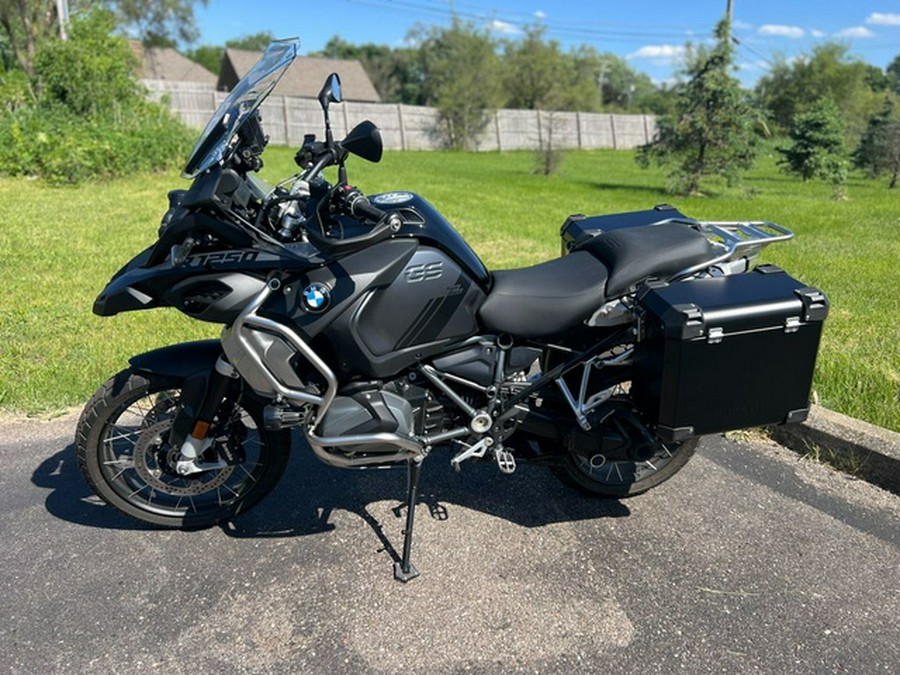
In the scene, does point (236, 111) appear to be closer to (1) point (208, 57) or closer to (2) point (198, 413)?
(2) point (198, 413)

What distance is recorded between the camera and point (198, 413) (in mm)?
2709

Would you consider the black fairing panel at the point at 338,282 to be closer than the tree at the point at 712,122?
Yes

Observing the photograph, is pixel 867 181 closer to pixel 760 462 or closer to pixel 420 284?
pixel 760 462

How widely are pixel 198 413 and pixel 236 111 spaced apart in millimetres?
1147

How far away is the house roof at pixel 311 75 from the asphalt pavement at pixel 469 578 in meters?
49.1

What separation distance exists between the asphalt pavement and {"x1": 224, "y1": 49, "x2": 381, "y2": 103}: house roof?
49081 mm

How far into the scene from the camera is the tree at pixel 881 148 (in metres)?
16.1

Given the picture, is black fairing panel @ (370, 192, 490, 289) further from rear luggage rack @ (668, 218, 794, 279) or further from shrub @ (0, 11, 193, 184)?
shrub @ (0, 11, 193, 184)

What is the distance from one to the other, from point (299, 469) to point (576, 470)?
1329mm

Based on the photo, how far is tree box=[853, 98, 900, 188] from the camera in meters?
16.1

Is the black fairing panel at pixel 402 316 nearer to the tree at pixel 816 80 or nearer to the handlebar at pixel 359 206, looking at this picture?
the handlebar at pixel 359 206

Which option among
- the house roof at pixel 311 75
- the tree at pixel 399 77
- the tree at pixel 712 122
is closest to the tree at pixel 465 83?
the house roof at pixel 311 75

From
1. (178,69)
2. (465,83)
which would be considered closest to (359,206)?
(465,83)

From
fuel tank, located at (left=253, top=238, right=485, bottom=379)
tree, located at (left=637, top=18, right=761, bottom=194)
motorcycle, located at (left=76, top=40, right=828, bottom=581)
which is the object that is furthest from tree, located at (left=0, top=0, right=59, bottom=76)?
fuel tank, located at (left=253, top=238, right=485, bottom=379)
